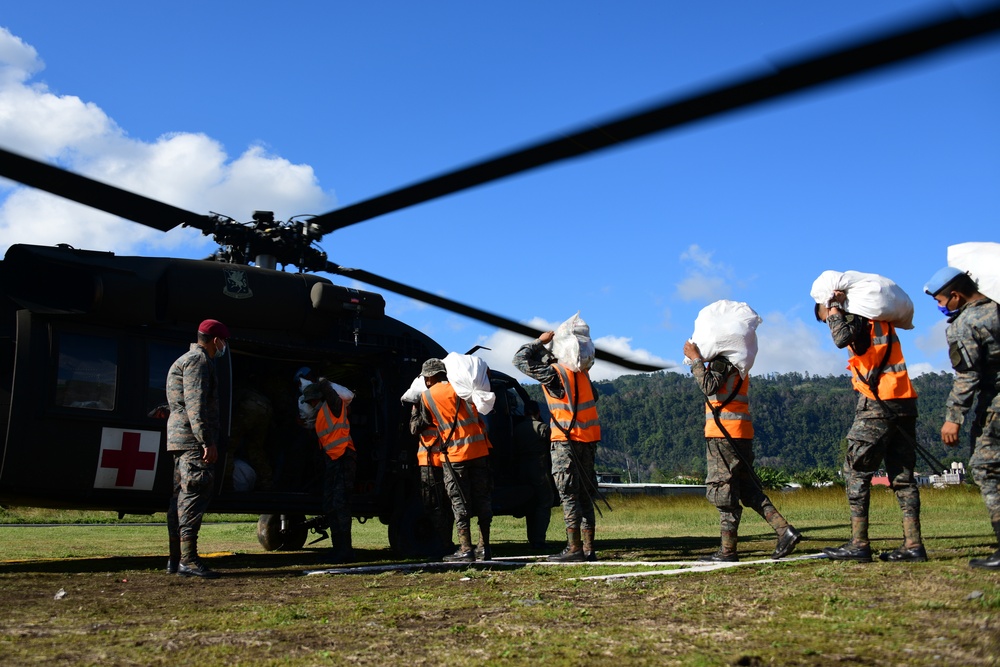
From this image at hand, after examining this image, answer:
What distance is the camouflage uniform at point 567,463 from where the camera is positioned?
7777 millimetres

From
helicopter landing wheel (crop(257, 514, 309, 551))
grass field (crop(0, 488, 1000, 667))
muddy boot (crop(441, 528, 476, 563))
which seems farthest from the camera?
helicopter landing wheel (crop(257, 514, 309, 551))

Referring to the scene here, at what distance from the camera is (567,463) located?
7809mm

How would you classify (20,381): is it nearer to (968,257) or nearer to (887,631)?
(887,631)

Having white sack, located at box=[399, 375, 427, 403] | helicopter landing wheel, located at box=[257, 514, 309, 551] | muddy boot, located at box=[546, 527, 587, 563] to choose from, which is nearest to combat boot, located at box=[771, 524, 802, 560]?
muddy boot, located at box=[546, 527, 587, 563]

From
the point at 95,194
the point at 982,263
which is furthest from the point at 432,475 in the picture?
the point at 982,263

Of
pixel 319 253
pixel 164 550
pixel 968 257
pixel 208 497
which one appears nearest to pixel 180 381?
pixel 208 497

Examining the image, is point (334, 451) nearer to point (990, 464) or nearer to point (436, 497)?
point (436, 497)

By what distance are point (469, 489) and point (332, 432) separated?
1571mm

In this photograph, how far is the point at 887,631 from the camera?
12.2 feet

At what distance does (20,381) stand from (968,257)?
7353mm

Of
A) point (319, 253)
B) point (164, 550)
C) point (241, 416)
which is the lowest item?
point (164, 550)

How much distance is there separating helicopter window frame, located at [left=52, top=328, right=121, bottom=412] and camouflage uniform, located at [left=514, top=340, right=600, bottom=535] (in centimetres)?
363

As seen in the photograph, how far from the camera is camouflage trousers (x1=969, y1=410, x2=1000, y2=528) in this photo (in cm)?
590

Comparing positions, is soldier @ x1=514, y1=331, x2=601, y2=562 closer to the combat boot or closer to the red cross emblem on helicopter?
the combat boot
